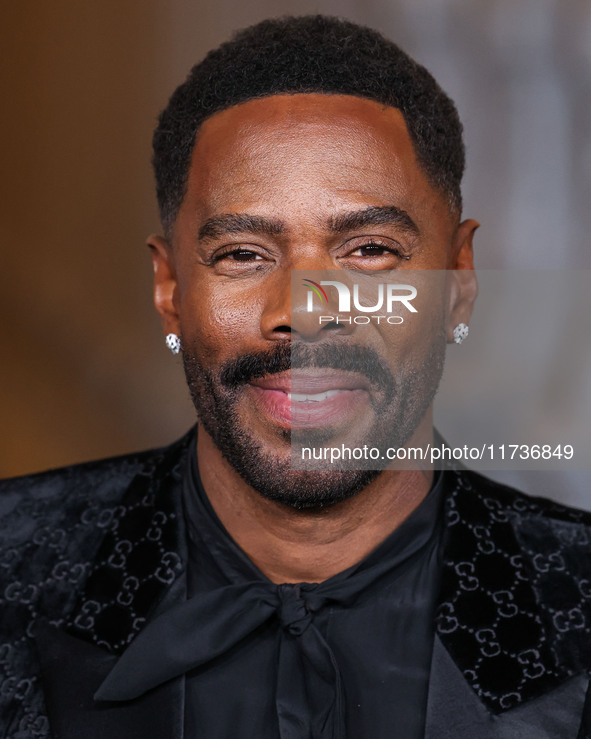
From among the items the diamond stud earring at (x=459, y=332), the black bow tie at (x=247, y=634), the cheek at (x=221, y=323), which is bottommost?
the black bow tie at (x=247, y=634)

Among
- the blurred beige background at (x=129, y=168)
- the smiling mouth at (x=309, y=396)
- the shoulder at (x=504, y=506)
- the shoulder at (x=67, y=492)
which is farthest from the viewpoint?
the blurred beige background at (x=129, y=168)

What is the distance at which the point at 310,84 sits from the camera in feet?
6.29

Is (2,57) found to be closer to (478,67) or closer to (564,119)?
(478,67)

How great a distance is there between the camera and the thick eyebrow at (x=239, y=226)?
72.1 inches

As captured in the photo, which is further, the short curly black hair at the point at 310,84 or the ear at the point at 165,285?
the ear at the point at 165,285

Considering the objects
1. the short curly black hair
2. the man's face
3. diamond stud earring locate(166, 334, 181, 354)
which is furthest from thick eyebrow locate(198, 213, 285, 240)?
diamond stud earring locate(166, 334, 181, 354)

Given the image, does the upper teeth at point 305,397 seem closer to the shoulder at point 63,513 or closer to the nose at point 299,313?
the nose at point 299,313

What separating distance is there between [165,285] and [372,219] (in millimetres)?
488

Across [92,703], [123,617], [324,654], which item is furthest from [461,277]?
[92,703]

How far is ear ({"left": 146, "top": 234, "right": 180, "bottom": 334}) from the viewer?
2113 millimetres

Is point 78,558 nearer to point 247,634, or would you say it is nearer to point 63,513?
point 63,513

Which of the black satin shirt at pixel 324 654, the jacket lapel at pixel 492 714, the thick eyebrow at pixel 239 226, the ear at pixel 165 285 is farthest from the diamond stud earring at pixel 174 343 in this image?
the jacket lapel at pixel 492 714

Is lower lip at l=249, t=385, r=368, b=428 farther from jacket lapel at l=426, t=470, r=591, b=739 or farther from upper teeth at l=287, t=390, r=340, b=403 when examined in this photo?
jacket lapel at l=426, t=470, r=591, b=739

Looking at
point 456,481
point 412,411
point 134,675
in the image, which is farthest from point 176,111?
point 134,675
